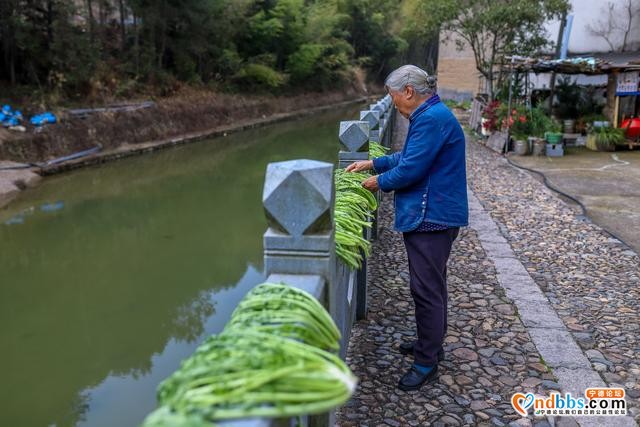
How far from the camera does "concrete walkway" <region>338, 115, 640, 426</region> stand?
299 centimetres

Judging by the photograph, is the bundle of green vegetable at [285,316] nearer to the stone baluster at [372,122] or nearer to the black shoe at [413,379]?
the black shoe at [413,379]

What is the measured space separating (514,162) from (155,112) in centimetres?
1193

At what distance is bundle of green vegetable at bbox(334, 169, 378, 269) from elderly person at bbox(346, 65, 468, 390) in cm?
18

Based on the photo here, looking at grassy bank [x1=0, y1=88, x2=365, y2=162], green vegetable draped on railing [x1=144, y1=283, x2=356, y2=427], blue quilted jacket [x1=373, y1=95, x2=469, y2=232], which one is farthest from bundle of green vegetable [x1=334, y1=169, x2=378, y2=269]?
grassy bank [x1=0, y1=88, x2=365, y2=162]

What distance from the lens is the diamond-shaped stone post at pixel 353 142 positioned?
13.5 ft

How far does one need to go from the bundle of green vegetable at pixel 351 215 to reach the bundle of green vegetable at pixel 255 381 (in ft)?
3.69

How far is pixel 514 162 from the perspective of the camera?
11.1 m

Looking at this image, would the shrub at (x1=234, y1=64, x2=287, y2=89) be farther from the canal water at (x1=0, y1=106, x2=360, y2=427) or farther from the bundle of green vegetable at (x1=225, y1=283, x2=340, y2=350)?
the bundle of green vegetable at (x1=225, y1=283, x2=340, y2=350)

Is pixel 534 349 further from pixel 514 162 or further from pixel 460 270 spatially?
pixel 514 162

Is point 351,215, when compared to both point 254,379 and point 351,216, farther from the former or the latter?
point 254,379

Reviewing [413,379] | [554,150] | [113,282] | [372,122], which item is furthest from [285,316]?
[554,150]

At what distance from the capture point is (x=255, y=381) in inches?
47.2

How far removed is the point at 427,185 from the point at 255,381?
1838 millimetres

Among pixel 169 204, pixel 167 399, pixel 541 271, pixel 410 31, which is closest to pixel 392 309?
pixel 541 271
